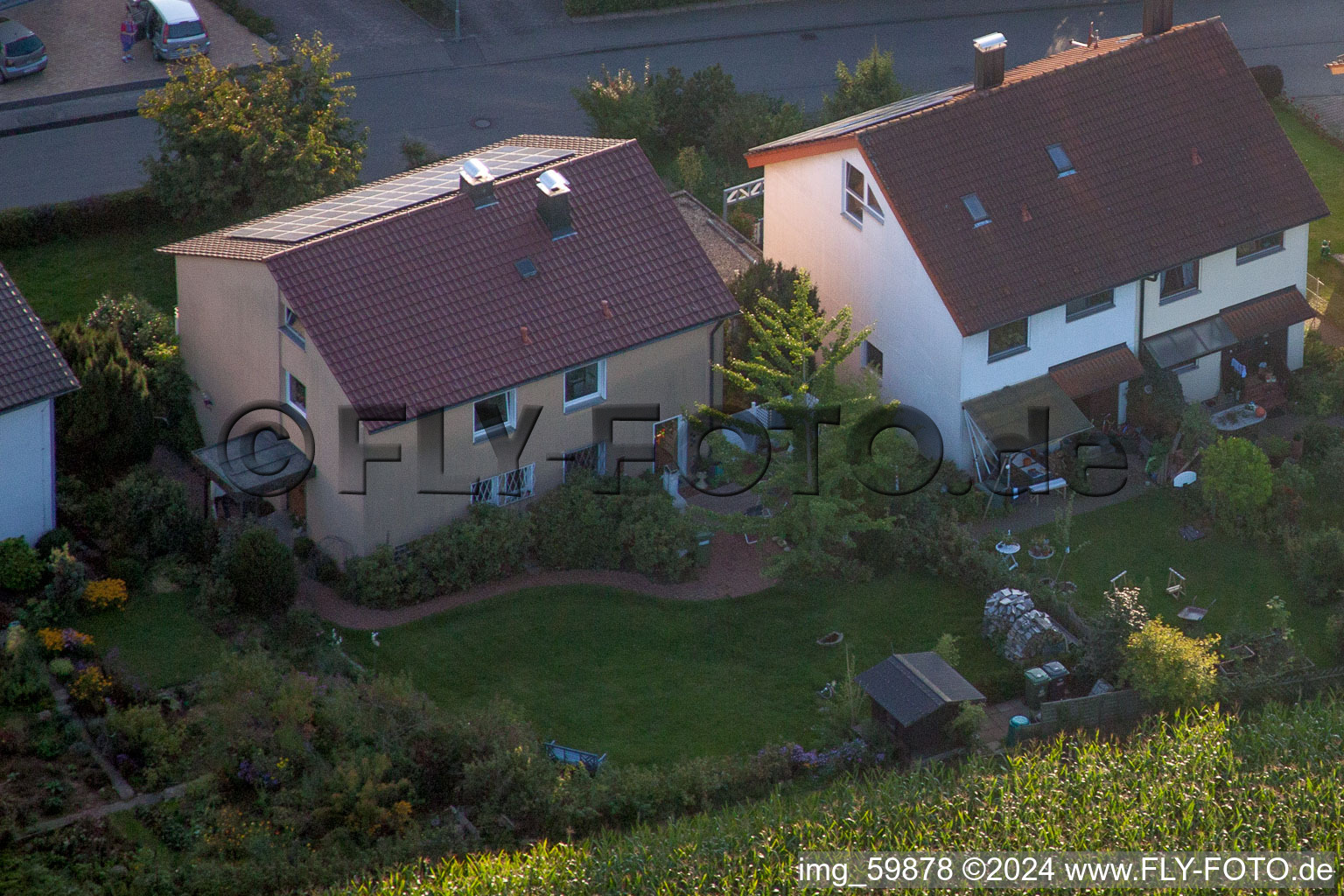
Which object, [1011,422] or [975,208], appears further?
[1011,422]

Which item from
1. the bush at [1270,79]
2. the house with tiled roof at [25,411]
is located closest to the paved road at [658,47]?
the bush at [1270,79]

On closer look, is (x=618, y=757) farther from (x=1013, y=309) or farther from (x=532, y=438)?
(x=1013, y=309)

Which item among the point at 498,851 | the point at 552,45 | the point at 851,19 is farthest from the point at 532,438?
the point at 851,19

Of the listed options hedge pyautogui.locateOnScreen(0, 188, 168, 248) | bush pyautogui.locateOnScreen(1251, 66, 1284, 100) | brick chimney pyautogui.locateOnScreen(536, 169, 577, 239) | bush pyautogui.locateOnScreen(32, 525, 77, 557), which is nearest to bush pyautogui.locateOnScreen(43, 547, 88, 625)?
bush pyautogui.locateOnScreen(32, 525, 77, 557)

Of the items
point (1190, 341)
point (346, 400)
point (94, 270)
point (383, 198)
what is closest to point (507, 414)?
point (346, 400)

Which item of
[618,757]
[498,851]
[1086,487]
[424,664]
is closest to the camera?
[498,851]

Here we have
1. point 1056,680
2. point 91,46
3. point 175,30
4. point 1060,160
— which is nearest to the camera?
point 1056,680

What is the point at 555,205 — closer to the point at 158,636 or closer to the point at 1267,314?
the point at 158,636
